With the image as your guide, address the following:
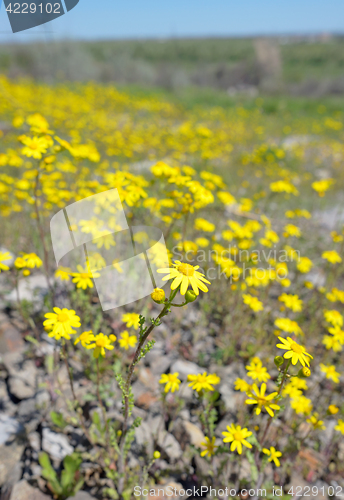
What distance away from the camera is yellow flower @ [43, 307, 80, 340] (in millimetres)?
1659

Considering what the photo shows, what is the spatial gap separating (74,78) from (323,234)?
24.2 meters

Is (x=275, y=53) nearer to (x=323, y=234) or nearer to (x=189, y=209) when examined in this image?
(x=323, y=234)

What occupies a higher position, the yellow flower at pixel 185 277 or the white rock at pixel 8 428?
the yellow flower at pixel 185 277

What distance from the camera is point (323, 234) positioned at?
18.3 ft

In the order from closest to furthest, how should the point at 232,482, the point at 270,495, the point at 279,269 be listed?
the point at 270,495
the point at 232,482
the point at 279,269

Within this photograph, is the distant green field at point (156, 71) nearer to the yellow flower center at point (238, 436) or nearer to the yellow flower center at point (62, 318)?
the yellow flower center at point (62, 318)

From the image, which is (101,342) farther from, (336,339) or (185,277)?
(336,339)

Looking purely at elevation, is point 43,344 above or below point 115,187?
below

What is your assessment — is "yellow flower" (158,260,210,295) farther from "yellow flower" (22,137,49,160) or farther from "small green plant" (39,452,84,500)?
"yellow flower" (22,137,49,160)

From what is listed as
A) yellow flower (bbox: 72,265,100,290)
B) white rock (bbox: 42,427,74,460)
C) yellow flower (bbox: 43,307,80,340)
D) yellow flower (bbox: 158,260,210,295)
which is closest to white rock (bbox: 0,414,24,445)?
white rock (bbox: 42,427,74,460)

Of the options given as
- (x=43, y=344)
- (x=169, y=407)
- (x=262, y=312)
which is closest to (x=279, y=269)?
(x=262, y=312)

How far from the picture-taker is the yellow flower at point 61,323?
1.66 meters

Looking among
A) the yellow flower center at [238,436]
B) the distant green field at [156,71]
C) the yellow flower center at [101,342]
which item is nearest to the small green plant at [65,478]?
the yellow flower center at [101,342]

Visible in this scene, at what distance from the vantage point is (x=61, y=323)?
1.72 meters
